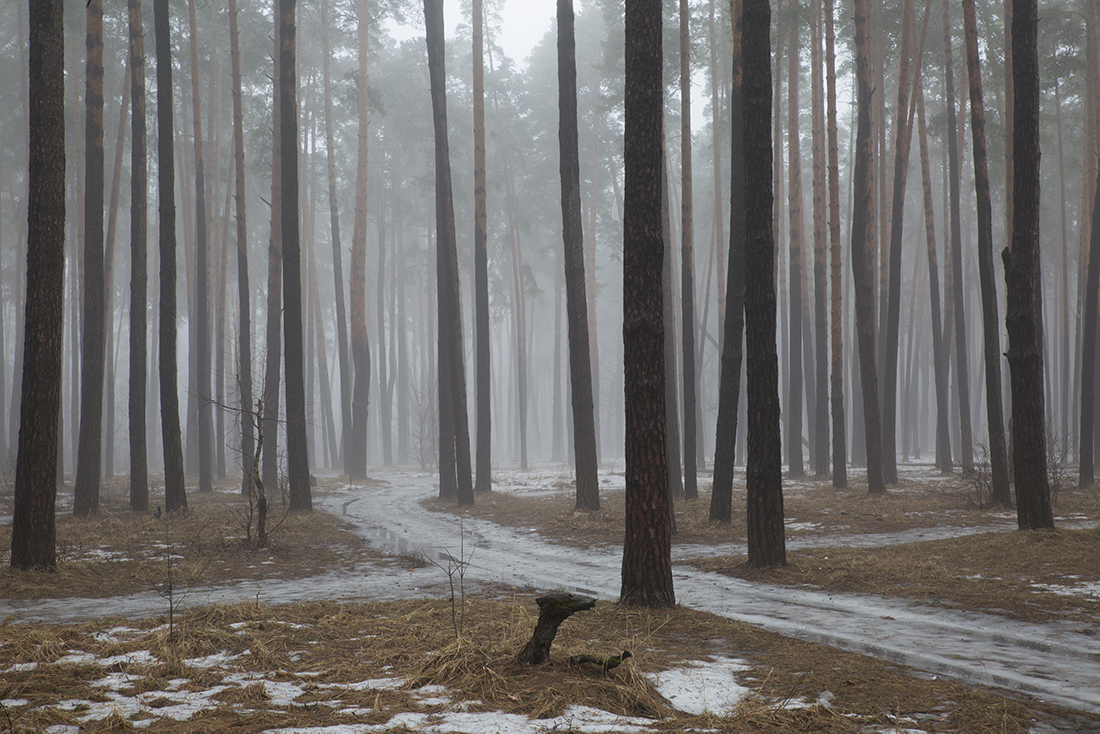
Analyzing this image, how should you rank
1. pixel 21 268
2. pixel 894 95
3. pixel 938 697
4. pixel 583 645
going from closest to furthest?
pixel 938 697, pixel 583 645, pixel 894 95, pixel 21 268

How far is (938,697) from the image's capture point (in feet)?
13.4

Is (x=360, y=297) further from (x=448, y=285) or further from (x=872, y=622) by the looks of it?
(x=872, y=622)

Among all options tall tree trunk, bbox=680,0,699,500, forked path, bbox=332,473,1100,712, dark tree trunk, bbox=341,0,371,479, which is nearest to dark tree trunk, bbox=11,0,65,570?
forked path, bbox=332,473,1100,712

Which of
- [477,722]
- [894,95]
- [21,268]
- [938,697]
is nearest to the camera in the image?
[477,722]

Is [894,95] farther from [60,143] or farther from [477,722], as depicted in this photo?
[477,722]

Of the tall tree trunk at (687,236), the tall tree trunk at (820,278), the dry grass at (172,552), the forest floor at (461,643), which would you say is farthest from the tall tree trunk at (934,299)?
the dry grass at (172,552)

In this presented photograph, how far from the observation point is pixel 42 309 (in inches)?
331

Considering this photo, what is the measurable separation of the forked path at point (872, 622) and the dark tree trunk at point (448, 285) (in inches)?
262

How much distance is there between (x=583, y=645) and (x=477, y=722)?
5.11 ft

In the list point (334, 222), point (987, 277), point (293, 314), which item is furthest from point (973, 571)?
Result: point (334, 222)

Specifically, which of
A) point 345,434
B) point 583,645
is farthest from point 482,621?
point 345,434

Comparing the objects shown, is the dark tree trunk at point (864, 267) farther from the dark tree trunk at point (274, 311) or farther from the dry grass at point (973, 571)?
the dark tree trunk at point (274, 311)

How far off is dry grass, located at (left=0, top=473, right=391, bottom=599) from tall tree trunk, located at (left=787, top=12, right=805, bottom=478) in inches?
542

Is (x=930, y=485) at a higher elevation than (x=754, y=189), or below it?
below
